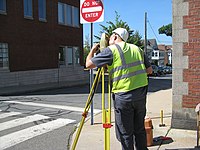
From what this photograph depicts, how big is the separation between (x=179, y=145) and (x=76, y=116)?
155 inches

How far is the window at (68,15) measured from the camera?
22922 mm

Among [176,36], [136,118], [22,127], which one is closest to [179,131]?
[176,36]

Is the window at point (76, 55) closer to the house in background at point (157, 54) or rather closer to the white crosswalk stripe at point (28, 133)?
the white crosswalk stripe at point (28, 133)

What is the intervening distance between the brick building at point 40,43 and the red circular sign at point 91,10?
39.0 feet

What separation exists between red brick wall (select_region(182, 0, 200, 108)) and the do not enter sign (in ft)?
5.82

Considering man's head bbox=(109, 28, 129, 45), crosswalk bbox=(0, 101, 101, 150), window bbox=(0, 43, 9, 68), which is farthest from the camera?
window bbox=(0, 43, 9, 68)

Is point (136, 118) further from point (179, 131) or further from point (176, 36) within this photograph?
point (176, 36)

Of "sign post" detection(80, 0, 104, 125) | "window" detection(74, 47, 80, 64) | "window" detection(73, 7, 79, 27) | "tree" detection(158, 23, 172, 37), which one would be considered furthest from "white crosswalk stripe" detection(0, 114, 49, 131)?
"tree" detection(158, 23, 172, 37)

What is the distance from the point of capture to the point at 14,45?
18.0 metres

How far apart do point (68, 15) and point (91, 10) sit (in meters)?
18.1

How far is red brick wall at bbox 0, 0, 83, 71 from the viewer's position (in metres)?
17.7

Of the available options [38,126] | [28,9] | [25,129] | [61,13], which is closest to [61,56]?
[61,13]

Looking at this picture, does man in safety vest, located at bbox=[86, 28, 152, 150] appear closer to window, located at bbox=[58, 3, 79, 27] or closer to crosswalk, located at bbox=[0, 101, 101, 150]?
crosswalk, located at bbox=[0, 101, 101, 150]

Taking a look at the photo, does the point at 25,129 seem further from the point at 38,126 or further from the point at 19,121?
the point at 19,121
